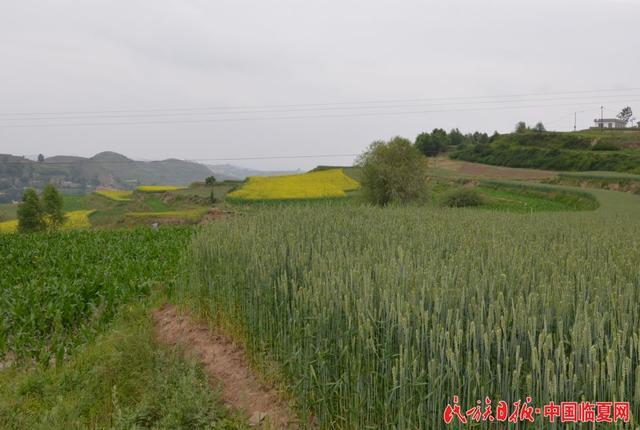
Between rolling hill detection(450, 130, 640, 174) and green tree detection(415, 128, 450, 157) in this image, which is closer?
rolling hill detection(450, 130, 640, 174)

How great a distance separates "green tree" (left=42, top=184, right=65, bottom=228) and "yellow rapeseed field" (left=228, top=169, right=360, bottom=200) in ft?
67.0

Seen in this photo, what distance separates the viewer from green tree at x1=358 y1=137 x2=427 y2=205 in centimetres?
4078

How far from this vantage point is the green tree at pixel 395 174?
4078 cm

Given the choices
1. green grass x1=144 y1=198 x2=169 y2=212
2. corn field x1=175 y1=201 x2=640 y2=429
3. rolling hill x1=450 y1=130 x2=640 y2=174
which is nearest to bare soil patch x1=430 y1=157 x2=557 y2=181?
rolling hill x1=450 y1=130 x2=640 y2=174

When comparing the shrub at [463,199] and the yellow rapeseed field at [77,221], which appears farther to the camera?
the yellow rapeseed field at [77,221]

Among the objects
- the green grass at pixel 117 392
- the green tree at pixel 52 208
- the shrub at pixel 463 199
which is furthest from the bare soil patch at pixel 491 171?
the green grass at pixel 117 392

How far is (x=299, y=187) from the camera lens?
57844 mm

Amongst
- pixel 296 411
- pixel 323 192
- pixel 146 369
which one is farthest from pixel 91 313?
pixel 323 192

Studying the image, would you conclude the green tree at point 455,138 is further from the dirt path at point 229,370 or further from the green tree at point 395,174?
the dirt path at point 229,370

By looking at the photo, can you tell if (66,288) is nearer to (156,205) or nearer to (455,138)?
(156,205)

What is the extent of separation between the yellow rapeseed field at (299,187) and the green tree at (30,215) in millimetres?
21516

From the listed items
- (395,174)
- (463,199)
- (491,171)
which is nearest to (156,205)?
(395,174)

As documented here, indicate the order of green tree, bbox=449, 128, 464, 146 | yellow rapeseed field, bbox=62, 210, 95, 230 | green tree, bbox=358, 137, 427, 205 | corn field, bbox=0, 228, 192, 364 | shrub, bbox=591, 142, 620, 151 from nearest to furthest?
corn field, bbox=0, 228, 192, 364, green tree, bbox=358, 137, 427, 205, yellow rapeseed field, bbox=62, 210, 95, 230, shrub, bbox=591, 142, 620, 151, green tree, bbox=449, 128, 464, 146

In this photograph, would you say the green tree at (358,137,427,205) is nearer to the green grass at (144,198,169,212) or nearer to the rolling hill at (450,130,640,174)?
the green grass at (144,198,169,212)
